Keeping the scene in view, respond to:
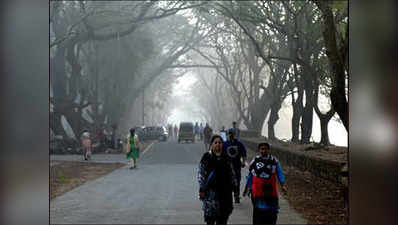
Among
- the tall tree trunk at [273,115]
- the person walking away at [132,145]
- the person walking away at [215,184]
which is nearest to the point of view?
the person walking away at [215,184]

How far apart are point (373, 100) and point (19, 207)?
147 centimetres

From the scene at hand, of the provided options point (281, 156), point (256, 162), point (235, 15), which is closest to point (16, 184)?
point (256, 162)

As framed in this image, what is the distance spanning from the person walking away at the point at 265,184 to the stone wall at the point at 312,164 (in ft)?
19.5

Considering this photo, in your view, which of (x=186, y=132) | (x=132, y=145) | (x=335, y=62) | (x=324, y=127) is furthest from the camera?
(x=186, y=132)

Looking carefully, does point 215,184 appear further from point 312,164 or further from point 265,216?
point 312,164

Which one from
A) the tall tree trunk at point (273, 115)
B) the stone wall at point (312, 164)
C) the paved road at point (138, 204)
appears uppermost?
the tall tree trunk at point (273, 115)

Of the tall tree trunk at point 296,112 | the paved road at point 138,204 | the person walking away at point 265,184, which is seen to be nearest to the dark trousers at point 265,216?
the person walking away at point 265,184

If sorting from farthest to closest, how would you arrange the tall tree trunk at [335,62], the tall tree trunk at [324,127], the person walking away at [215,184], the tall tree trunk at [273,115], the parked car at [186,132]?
1. the parked car at [186,132]
2. the tall tree trunk at [273,115]
3. the tall tree trunk at [324,127]
4. the tall tree trunk at [335,62]
5. the person walking away at [215,184]

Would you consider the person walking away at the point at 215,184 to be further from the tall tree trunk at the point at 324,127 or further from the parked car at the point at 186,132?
the parked car at the point at 186,132

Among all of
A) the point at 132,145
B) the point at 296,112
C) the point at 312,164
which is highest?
the point at 296,112

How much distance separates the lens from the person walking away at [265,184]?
7.89m

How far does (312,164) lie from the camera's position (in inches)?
714

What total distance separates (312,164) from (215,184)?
11.0 metres

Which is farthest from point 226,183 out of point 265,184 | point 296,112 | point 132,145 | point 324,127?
point 296,112
